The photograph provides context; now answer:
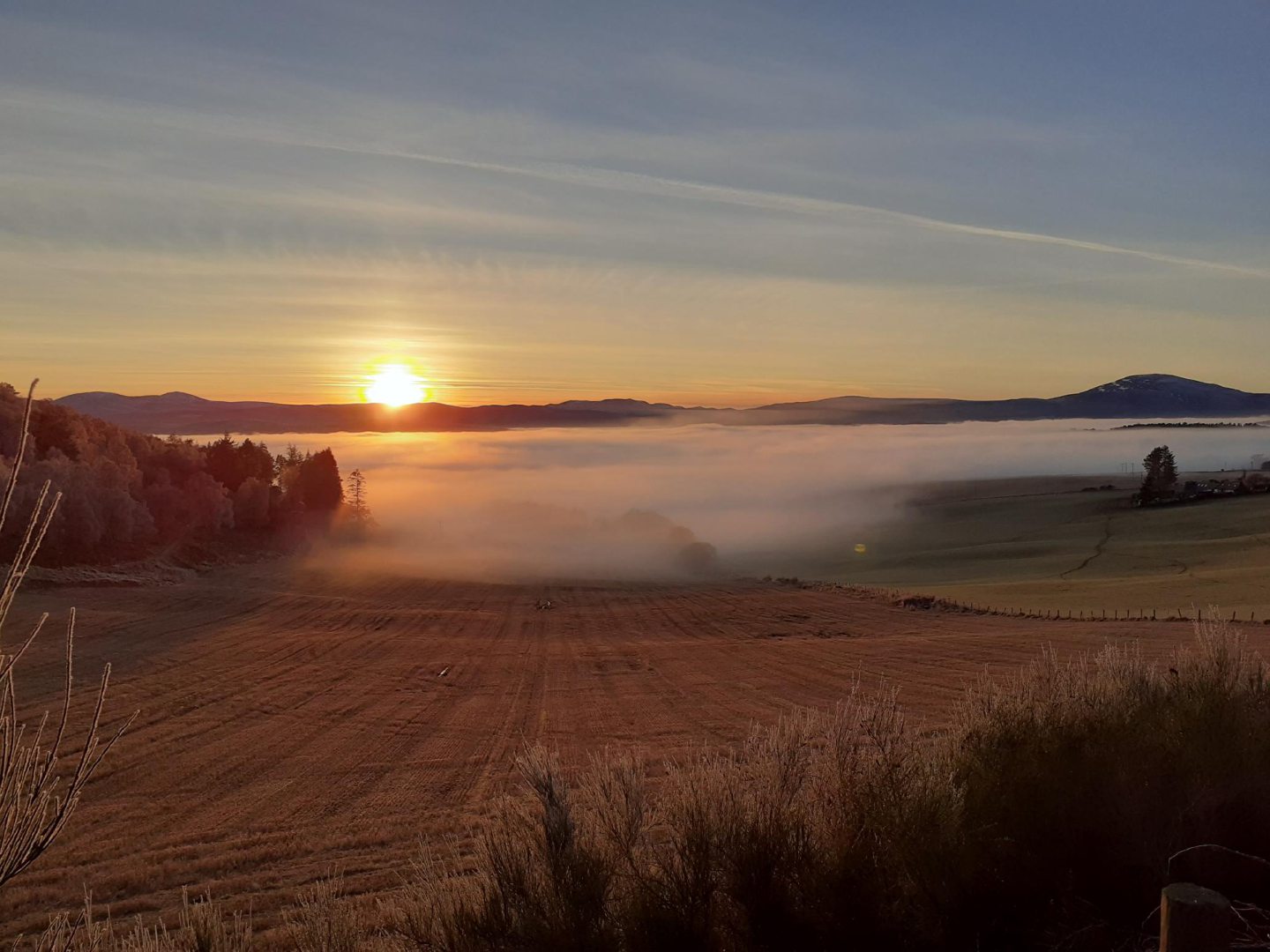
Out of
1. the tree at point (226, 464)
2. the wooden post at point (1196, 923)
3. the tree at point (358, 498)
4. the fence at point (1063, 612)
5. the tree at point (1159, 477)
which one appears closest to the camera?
the wooden post at point (1196, 923)

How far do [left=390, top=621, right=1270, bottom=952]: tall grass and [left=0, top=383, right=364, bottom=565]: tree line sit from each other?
3907 centimetres

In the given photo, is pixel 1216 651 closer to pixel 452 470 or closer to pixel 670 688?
pixel 670 688

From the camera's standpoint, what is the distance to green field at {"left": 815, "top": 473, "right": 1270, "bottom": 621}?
49875 millimetres

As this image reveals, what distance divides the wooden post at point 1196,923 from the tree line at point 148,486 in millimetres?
42850

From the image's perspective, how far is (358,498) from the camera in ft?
318

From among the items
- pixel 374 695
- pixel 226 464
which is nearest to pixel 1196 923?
pixel 374 695

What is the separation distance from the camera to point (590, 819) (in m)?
7.02

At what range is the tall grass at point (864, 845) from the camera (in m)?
6.21

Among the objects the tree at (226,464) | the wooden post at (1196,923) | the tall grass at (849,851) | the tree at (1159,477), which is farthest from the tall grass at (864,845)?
the tree at (1159,477)

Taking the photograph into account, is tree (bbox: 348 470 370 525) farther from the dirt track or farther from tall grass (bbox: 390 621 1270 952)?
tall grass (bbox: 390 621 1270 952)

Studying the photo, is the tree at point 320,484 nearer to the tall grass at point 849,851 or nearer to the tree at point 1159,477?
the tall grass at point 849,851

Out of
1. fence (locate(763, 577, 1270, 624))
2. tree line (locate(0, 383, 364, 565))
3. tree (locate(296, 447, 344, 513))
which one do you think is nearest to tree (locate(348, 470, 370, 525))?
tree (locate(296, 447, 344, 513))

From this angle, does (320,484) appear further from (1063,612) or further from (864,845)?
(864,845)

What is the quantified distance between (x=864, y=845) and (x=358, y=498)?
95.6 metres
